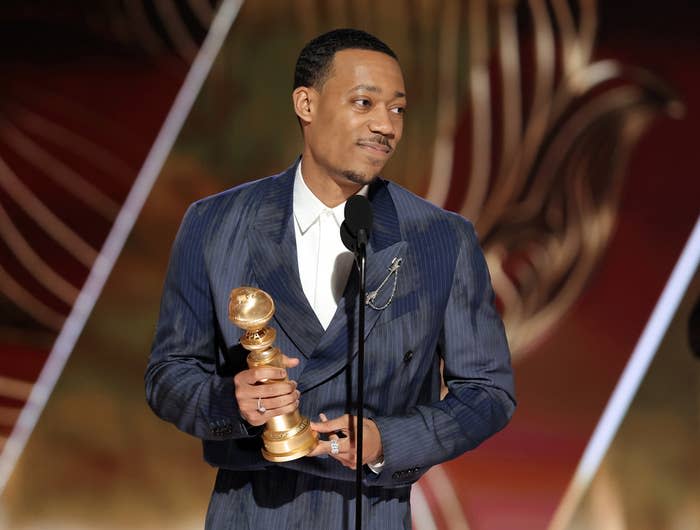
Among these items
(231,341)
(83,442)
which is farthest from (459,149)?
(231,341)

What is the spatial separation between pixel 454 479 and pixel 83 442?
1.25 metres

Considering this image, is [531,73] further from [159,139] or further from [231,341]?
[231,341]

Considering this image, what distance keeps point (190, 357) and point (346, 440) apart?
334mm

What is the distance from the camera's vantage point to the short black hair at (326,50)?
178 centimetres

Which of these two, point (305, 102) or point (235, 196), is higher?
point (305, 102)

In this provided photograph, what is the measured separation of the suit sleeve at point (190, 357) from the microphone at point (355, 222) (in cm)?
28

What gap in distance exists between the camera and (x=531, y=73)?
3365 millimetres

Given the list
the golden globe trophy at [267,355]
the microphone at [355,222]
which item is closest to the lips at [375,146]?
the microphone at [355,222]

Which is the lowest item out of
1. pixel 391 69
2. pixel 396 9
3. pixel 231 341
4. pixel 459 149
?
pixel 231 341

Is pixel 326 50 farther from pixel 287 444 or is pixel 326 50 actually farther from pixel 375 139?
pixel 287 444

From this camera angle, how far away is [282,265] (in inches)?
66.3

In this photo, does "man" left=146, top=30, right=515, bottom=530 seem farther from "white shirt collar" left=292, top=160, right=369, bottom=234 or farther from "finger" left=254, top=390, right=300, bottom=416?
"finger" left=254, top=390, right=300, bottom=416

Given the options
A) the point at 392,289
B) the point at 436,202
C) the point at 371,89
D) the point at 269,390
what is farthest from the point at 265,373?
the point at 436,202

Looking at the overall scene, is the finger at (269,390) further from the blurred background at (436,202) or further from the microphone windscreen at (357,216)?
the blurred background at (436,202)
